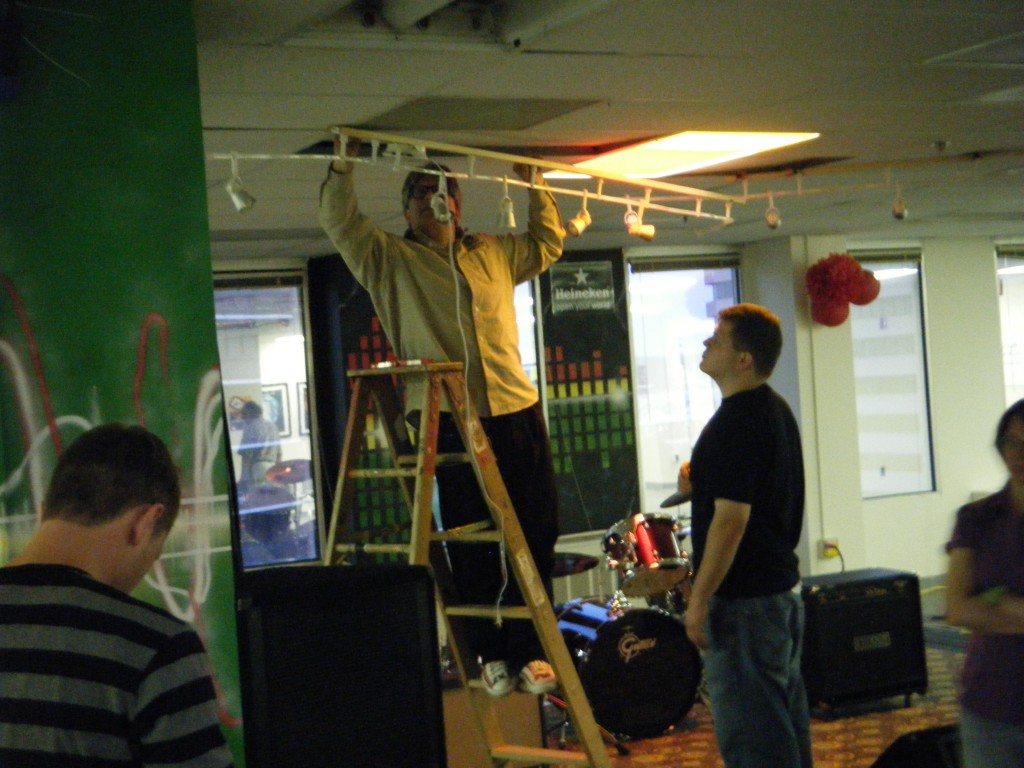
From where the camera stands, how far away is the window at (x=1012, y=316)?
8766 millimetres

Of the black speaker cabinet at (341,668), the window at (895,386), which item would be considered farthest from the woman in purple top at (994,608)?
the window at (895,386)

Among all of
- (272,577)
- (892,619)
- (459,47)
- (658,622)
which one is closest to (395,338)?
(459,47)

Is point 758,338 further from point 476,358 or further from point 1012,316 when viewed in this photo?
point 1012,316

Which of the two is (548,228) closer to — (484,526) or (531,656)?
(484,526)

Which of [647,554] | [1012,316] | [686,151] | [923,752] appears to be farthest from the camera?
[1012,316]

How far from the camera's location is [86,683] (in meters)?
1.52

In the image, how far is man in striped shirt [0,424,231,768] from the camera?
1527 millimetres

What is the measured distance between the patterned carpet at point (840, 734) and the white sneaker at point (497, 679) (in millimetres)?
1934

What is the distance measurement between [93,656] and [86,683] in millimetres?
35

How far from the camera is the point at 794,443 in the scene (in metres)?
3.07

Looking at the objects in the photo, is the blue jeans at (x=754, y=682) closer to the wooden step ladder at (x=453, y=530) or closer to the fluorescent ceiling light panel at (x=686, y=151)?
the wooden step ladder at (x=453, y=530)

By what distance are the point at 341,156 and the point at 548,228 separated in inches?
29.7

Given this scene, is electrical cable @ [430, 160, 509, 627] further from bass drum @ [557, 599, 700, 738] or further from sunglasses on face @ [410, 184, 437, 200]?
bass drum @ [557, 599, 700, 738]

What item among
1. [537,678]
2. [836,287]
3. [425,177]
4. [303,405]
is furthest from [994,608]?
[836,287]
